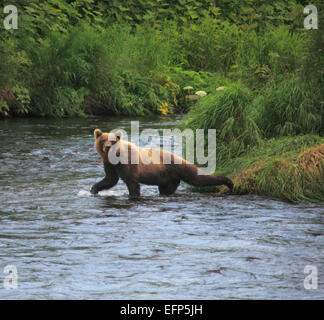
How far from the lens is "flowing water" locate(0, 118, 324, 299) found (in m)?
5.84

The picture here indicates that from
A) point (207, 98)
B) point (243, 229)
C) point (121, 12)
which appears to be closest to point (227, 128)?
point (207, 98)

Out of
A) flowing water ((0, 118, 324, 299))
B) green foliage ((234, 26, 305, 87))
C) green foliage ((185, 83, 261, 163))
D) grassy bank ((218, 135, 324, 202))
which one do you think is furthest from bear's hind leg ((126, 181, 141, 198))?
green foliage ((234, 26, 305, 87))

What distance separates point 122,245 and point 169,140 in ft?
22.4

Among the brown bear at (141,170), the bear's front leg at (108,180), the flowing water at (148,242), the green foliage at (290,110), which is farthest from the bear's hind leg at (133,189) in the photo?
the green foliage at (290,110)

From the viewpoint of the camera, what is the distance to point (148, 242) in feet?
23.4

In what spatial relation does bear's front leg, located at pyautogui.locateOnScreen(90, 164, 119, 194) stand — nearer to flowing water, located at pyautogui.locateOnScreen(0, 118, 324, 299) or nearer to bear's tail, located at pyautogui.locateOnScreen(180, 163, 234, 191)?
flowing water, located at pyautogui.locateOnScreen(0, 118, 324, 299)

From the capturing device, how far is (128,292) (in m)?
5.72

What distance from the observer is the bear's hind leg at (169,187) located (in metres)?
9.37

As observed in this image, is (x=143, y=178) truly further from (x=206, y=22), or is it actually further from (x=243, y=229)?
(x=206, y=22)

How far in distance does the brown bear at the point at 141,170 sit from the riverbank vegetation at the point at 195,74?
0.53 meters

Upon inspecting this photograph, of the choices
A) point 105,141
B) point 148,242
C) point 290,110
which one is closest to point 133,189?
point 105,141

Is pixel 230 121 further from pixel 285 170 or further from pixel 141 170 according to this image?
pixel 141 170
